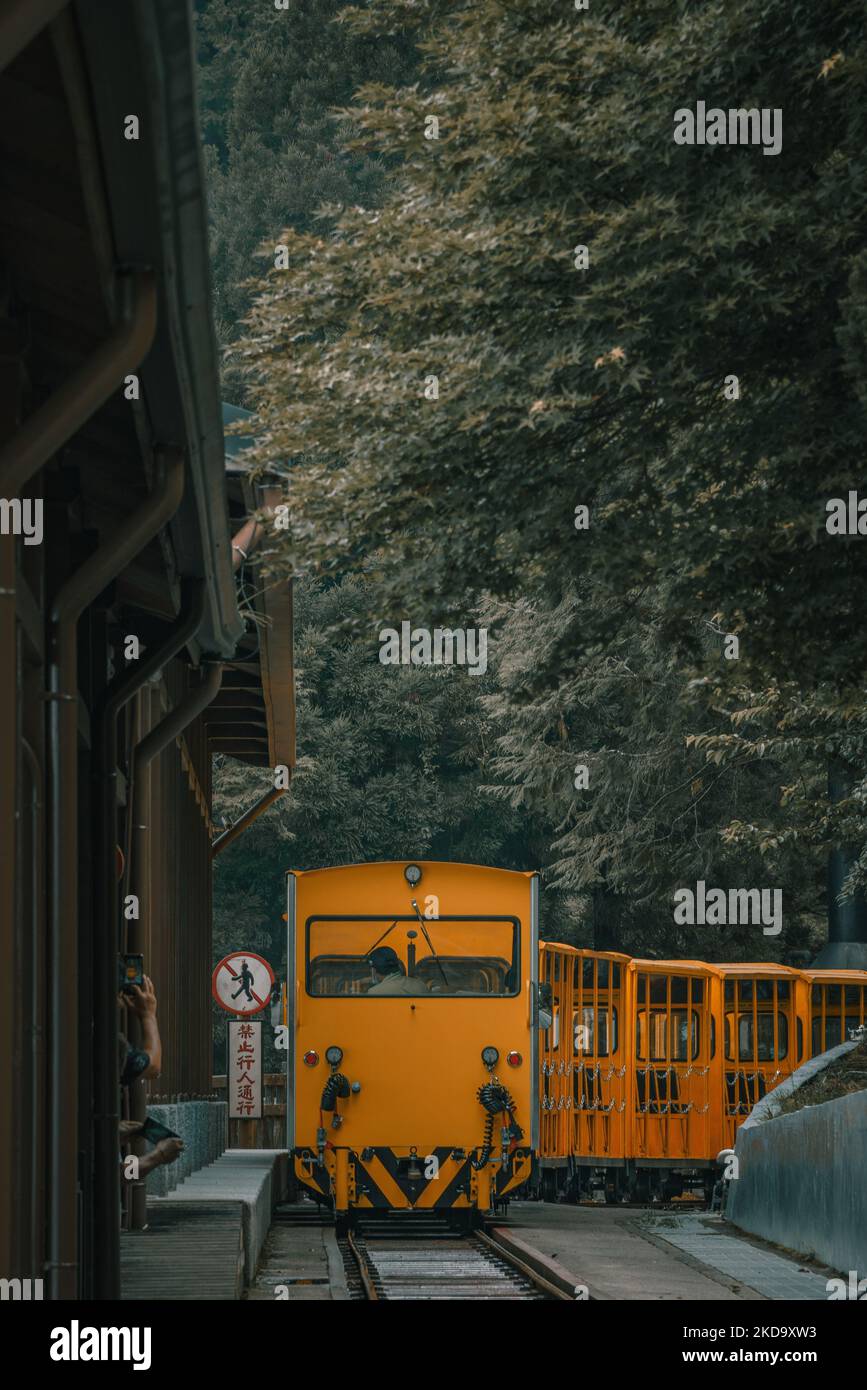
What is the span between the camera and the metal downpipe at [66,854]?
6223mm

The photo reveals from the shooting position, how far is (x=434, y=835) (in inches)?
2179

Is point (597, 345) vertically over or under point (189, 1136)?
over

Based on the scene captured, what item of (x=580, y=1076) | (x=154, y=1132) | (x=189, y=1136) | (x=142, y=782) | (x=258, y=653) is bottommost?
(x=580, y=1076)

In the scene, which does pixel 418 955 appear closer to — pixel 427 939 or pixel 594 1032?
pixel 427 939

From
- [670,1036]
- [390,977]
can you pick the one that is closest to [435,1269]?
[390,977]

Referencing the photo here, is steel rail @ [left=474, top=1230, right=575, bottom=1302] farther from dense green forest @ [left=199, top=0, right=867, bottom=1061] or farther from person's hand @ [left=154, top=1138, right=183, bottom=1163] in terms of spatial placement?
dense green forest @ [left=199, top=0, right=867, bottom=1061]

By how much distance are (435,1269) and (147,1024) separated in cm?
801

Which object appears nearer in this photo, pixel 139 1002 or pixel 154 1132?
pixel 139 1002

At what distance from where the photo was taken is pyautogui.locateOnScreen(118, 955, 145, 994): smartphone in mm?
9125

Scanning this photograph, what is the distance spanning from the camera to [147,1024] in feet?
29.3

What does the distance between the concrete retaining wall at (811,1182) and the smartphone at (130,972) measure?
22.4 feet

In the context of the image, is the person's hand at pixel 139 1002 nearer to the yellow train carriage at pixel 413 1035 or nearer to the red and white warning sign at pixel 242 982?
the yellow train carriage at pixel 413 1035
